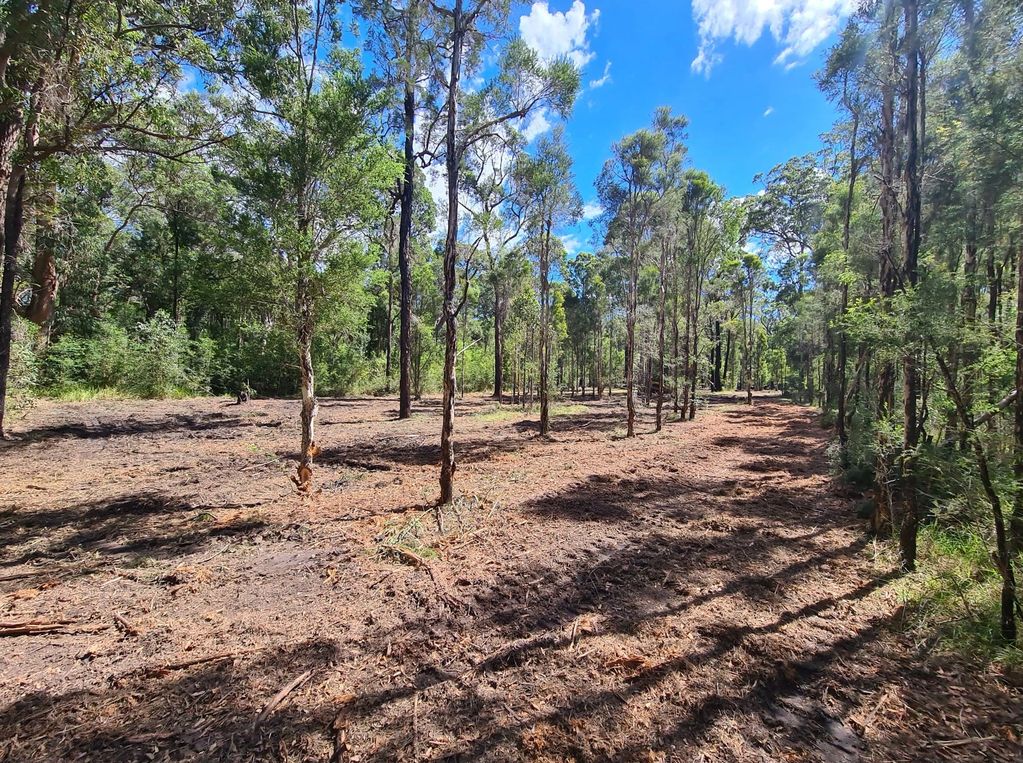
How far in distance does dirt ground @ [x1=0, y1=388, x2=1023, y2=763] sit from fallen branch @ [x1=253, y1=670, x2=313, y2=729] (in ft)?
0.06

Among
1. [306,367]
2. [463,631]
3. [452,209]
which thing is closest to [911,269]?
[452,209]

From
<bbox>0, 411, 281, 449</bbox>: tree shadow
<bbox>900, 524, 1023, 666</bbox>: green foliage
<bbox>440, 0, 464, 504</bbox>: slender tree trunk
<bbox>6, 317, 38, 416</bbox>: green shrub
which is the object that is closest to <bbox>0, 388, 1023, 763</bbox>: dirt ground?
<bbox>900, 524, 1023, 666</bbox>: green foliage

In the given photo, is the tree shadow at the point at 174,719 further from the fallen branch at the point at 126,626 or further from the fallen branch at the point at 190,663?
the fallen branch at the point at 126,626

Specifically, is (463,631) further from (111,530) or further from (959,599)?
(111,530)

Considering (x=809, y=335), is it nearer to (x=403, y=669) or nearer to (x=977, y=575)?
(x=977, y=575)

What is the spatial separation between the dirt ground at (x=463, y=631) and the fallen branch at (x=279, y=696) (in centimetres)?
2

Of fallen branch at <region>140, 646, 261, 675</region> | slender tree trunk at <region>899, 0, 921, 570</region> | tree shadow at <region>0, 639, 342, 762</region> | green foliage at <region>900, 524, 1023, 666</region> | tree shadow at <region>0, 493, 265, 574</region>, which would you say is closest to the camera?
tree shadow at <region>0, 639, 342, 762</region>

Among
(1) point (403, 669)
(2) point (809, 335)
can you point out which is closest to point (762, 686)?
(1) point (403, 669)

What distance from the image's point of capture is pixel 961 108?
682 cm

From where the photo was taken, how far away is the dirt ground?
238cm

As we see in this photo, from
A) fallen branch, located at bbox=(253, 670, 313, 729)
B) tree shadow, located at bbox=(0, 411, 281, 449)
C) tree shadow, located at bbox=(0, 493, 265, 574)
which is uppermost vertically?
tree shadow, located at bbox=(0, 411, 281, 449)

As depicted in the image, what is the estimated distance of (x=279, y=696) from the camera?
2600mm

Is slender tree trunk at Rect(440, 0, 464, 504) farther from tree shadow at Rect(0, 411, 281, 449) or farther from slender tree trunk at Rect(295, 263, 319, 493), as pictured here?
tree shadow at Rect(0, 411, 281, 449)

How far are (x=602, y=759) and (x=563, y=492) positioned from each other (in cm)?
521
